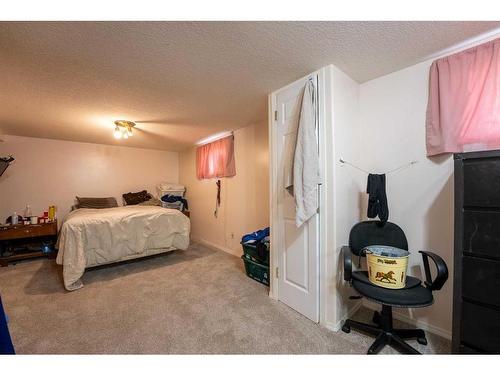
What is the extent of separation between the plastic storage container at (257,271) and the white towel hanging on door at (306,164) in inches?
39.5

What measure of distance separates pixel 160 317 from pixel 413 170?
2458mm

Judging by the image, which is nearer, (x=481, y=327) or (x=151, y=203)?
(x=481, y=327)

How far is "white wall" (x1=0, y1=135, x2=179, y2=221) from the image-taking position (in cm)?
362

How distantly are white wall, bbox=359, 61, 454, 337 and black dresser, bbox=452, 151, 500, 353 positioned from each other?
1.63ft

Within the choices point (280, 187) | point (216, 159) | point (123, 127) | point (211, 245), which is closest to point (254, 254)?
point (280, 187)

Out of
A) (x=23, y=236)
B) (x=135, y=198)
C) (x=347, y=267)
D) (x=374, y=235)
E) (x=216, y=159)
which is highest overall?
(x=216, y=159)

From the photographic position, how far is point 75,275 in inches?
91.4

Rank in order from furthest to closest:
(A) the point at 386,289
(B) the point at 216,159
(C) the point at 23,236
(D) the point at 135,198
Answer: (D) the point at 135,198, (B) the point at 216,159, (C) the point at 23,236, (A) the point at 386,289

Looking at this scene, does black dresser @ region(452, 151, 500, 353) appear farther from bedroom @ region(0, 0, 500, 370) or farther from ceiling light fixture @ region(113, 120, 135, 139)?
ceiling light fixture @ region(113, 120, 135, 139)

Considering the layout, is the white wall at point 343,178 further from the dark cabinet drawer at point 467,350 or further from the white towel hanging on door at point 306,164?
the dark cabinet drawer at point 467,350

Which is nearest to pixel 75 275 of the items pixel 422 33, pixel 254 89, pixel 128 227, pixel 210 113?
pixel 128 227

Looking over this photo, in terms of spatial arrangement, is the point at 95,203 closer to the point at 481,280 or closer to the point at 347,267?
the point at 347,267

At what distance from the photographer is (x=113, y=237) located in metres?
2.71

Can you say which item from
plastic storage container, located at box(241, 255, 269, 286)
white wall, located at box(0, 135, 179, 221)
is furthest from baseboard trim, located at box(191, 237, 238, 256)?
white wall, located at box(0, 135, 179, 221)
